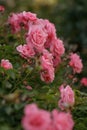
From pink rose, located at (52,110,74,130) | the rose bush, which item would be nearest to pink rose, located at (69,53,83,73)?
the rose bush

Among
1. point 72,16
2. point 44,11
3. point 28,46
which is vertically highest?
point 44,11

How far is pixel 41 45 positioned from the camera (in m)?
3.42

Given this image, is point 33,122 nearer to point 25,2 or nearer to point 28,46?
point 28,46

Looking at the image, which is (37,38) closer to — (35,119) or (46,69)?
(46,69)

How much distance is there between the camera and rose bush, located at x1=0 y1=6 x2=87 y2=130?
7.88 feet

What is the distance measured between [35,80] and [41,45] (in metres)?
0.26

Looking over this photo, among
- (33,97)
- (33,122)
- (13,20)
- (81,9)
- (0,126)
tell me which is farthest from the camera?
(81,9)

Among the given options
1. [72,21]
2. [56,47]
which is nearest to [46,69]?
[56,47]

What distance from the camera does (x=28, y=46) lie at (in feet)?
11.2

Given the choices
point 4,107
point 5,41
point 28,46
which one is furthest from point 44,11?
point 4,107

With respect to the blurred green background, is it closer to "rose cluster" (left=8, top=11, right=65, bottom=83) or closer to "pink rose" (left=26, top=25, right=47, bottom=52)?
"rose cluster" (left=8, top=11, right=65, bottom=83)

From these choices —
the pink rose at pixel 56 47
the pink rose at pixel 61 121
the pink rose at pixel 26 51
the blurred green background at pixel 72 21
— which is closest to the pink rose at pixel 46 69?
the pink rose at pixel 26 51

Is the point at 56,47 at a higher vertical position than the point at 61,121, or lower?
higher

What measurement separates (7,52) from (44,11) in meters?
7.38
